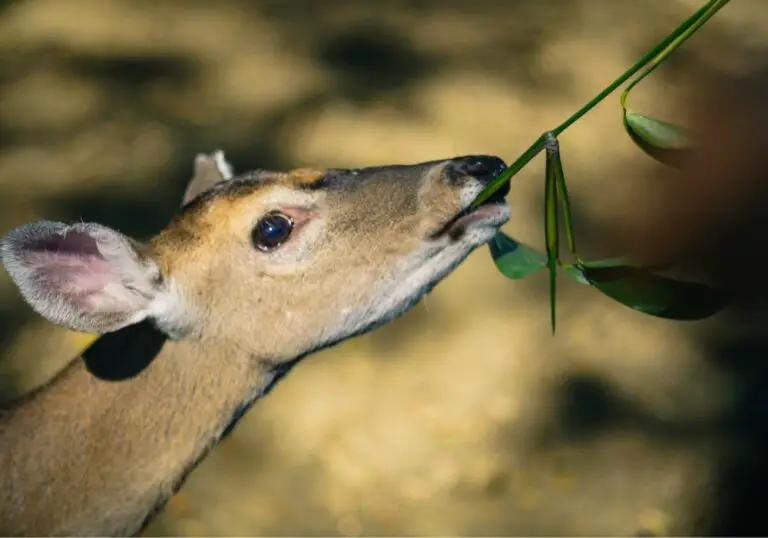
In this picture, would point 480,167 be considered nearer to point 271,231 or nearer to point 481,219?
point 481,219

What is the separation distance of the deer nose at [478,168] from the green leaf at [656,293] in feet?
1.52

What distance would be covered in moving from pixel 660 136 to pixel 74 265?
49.4 inches

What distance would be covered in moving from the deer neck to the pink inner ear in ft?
0.63

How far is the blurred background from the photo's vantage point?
11.6ft

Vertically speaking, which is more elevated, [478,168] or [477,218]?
[478,168]

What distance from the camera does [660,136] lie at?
1779 mm

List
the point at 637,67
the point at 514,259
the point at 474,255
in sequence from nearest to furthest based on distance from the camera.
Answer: the point at 637,67 → the point at 514,259 → the point at 474,255

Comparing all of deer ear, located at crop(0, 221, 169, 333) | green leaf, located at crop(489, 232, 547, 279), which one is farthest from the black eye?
green leaf, located at crop(489, 232, 547, 279)

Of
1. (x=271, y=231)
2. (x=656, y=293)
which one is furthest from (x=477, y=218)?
(x=656, y=293)

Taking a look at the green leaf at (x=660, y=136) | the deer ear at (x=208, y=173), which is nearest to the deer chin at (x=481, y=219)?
the green leaf at (x=660, y=136)

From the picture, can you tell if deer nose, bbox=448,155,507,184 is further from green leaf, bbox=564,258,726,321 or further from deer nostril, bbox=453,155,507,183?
green leaf, bbox=564,258,726,321

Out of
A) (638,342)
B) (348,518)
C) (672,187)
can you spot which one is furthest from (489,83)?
(348,518)

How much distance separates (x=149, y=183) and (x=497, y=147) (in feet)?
5.25


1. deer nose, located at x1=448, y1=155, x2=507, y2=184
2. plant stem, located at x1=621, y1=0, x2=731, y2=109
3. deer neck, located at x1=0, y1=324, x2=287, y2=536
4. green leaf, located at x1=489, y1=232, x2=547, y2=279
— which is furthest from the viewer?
deer neck, located at x1=0, y1=324, x2=287, y2=536
